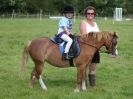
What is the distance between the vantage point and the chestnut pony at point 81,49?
9.94 m

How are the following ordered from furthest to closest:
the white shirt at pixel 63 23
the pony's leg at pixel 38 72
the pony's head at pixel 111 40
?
the pony's leg at pixel 38 72 → the white shirt at pixel 63 23 → the pony's head at pixel 111 40

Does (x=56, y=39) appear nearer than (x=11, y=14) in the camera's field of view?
Yes

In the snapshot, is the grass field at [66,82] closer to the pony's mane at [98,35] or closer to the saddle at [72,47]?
the saddle at [72,47]

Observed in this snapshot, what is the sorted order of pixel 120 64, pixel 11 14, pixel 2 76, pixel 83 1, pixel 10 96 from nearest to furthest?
pixel 10 96 → pixel 2 76 → pixel 120 64 → pixel 11 14 → pixel 83 1

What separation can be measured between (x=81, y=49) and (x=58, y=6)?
77274mm

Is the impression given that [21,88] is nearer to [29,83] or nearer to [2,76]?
[29,83]

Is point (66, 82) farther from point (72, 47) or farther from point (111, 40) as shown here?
point (111, 40)

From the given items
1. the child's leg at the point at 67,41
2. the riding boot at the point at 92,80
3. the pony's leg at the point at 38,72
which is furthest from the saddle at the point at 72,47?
the riding boot at the point at 92,80

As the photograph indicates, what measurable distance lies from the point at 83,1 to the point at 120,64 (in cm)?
7334

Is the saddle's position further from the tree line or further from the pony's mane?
the tree line

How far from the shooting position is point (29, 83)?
10477 mm

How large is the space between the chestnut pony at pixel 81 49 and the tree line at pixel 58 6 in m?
64.6

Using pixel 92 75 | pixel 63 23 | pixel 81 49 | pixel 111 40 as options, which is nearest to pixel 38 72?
pixel 81 49

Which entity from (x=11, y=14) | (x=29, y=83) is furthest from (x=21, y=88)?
(x=11, y=14)
